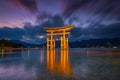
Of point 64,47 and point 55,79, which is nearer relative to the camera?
point 55,79

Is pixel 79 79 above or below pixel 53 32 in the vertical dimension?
below

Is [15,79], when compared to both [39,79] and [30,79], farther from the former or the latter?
[39,79]

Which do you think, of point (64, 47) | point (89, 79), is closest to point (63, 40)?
point (64, 47)

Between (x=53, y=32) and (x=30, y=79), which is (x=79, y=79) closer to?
(x=30, y=79)

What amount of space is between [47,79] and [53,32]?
2905 inches

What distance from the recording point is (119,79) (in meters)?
7.47

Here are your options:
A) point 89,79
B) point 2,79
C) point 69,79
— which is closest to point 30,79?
point 2,79

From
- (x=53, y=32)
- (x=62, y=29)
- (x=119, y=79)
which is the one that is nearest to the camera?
(x=119, y=79)

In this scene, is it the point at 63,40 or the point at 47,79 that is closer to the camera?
the point at 47,79

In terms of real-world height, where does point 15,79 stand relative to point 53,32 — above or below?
below

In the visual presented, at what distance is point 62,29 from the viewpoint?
73.8 m

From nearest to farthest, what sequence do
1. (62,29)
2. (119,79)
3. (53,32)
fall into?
(119,79)
(62,29)
(53,32)

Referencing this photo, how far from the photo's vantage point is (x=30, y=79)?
754 centimetres

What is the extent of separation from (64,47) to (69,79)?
7033 cm
